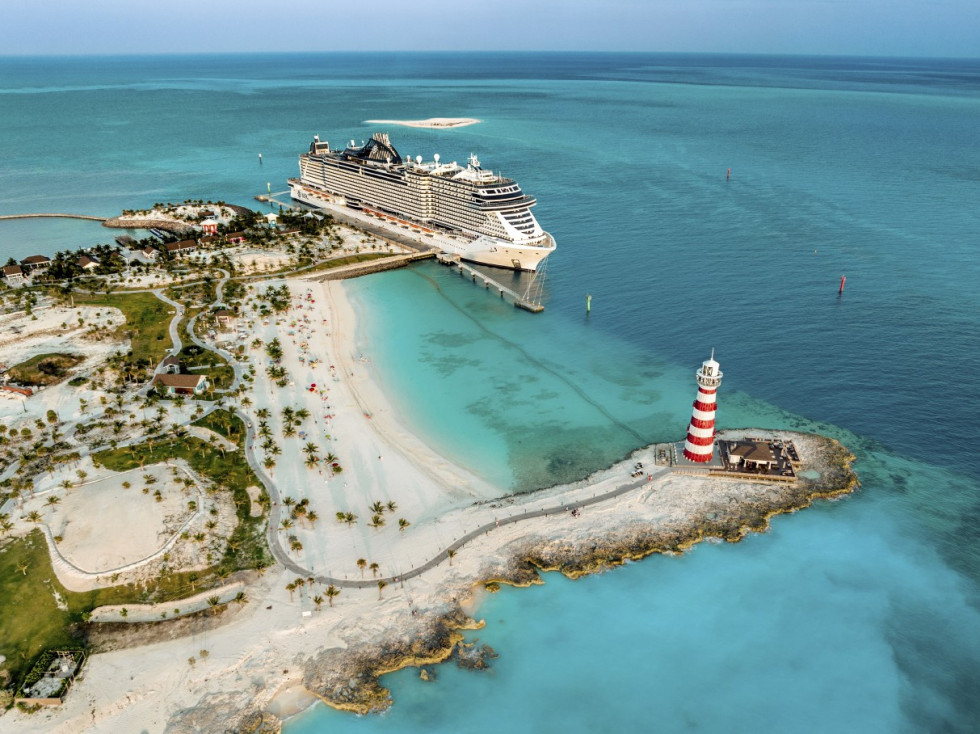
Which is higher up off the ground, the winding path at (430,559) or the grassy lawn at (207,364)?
the grassy lawn at (207,364)

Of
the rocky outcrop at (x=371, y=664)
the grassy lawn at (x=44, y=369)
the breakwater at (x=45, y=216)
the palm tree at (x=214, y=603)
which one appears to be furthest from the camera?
the breakwater at (x=45, y=216)

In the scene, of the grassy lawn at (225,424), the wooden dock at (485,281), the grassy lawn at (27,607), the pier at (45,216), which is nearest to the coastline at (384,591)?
the grassy lawn at (27,607)

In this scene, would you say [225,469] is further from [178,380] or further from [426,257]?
[426,257]

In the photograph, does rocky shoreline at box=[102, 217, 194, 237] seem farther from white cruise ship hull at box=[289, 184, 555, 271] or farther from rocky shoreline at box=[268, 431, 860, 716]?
rocky shoreline at box=[268, 431, 860, 716]

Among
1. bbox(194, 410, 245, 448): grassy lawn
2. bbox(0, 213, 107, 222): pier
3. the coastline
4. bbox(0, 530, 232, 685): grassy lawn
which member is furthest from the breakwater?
bbox(0, 530, 232, 685): grassy lawn

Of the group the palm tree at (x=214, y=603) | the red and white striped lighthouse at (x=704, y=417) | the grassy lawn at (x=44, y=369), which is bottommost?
the palm tree at (x=214, y=603)

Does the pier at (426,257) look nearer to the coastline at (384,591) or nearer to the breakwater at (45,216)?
the coastline at (384,591)

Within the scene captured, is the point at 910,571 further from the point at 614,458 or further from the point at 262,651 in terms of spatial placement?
the point at 262,651

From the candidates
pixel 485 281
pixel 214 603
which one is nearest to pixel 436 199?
pixel 485 281
